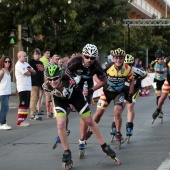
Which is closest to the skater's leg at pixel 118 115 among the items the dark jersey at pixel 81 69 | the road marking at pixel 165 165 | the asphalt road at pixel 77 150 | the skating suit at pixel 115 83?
the skating suit at pixel 115 83

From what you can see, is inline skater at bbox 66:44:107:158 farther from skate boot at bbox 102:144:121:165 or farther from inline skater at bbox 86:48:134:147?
inline skater at bbox 86:48:134:147

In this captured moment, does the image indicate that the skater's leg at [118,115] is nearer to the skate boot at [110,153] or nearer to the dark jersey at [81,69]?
the dark jersey at [81,69]

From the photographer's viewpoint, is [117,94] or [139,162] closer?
[139,162]

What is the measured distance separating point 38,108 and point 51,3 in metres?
7.02

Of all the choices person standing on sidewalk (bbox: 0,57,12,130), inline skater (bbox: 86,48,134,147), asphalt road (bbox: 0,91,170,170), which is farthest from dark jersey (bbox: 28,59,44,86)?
inline skater (bbox: 86,48,134,147)

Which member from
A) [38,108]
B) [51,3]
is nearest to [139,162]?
[38,108]

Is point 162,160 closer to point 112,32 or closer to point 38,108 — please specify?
point 38,108

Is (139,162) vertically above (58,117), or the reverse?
(58,117)

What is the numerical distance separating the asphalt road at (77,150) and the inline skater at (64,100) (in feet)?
0.93

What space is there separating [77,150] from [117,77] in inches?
64.1

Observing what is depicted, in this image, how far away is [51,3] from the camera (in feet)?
70.9

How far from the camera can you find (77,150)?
9.50m

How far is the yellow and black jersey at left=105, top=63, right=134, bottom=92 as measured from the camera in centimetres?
1009

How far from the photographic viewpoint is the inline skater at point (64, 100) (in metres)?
7.79
